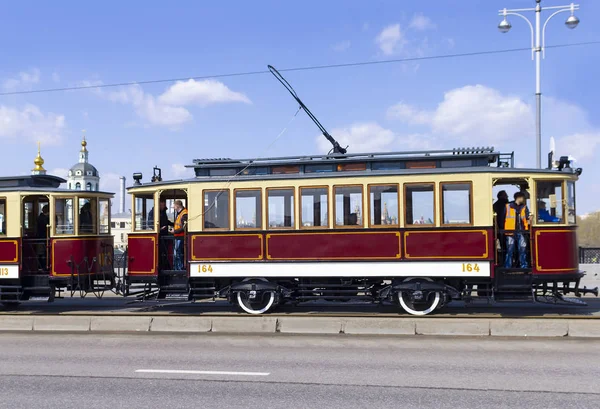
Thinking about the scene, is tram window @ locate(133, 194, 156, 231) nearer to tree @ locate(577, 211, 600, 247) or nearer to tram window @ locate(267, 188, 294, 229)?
tram window @ locate(267, 188, 294, 229)

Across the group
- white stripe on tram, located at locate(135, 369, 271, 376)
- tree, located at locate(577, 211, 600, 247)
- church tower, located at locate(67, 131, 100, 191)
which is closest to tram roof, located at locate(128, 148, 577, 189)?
white stripe on tram, located at locate(135, 369, 271, 376)

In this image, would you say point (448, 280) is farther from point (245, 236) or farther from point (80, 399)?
point (80, 399)

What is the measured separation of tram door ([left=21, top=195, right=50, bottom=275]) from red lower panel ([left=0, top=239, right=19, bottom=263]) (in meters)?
0.15

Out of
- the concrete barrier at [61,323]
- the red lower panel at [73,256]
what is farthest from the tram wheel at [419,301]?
the red lower panel at [73,256]

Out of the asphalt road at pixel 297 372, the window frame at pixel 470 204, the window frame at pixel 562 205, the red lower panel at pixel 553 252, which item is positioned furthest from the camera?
the window frame at pixel 470 204

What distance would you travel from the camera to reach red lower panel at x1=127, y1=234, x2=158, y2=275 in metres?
15.1

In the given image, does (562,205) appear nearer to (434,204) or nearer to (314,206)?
(434,204)

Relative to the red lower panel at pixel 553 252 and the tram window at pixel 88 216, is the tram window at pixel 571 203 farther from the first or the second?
the tram window at pixel 88 216

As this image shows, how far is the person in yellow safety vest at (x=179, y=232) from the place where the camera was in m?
15.1

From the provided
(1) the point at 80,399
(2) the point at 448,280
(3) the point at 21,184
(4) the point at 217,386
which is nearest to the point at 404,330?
(2) the point at 448,280

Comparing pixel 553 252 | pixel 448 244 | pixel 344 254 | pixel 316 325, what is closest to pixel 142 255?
pixel 344 254

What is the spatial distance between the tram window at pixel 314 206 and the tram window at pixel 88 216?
539cm

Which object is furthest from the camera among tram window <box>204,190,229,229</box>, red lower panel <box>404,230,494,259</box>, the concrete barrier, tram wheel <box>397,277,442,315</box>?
tram window <box>204,190,229,229</box>

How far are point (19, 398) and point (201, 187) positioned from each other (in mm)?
8088
